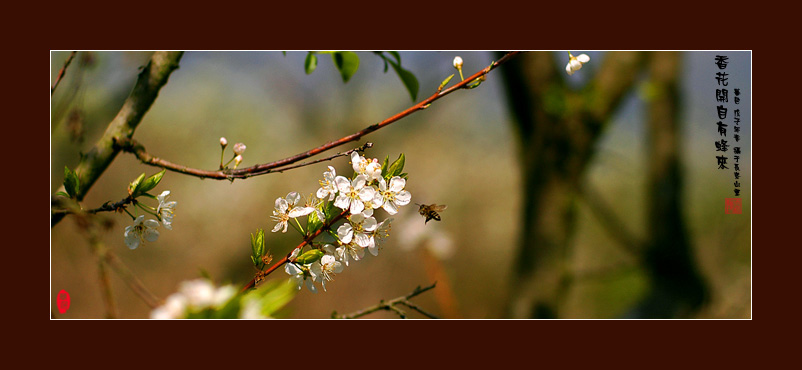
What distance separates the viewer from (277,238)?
2961 mm

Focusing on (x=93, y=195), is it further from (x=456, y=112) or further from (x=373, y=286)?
(x=456, y=112)

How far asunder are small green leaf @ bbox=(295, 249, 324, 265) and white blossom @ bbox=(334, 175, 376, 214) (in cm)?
10

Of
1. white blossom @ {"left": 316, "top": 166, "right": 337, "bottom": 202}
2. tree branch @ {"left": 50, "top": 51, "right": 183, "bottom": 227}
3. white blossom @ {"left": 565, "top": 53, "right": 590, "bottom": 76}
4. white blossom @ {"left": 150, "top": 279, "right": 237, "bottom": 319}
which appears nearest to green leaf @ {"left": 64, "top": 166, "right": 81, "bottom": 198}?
tree branch @ {"left": 50, "top": 51, "right": 183, "bottom": 227}

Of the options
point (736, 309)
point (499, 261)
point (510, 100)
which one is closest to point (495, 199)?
point (499, 261)

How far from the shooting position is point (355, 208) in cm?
95

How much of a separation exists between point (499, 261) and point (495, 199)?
1.52ft

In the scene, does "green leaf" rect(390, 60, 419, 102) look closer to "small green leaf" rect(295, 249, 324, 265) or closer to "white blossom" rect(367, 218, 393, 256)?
"white blossom" rect(367, 218, 393, 256)

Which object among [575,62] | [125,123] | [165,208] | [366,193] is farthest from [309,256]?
[575,62]

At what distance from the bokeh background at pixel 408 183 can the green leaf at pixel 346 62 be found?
0.58 metres

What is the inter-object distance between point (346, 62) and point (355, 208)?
364mm

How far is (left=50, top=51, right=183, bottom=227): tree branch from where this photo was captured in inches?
42.9

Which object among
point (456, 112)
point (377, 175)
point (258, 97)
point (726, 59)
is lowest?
point (377, 175)

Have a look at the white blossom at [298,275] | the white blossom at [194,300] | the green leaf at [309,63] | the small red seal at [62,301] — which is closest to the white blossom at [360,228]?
the white blossom at [298,275]

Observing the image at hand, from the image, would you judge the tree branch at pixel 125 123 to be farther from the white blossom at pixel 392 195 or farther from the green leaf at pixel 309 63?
the white blossom at pixel 392 195
